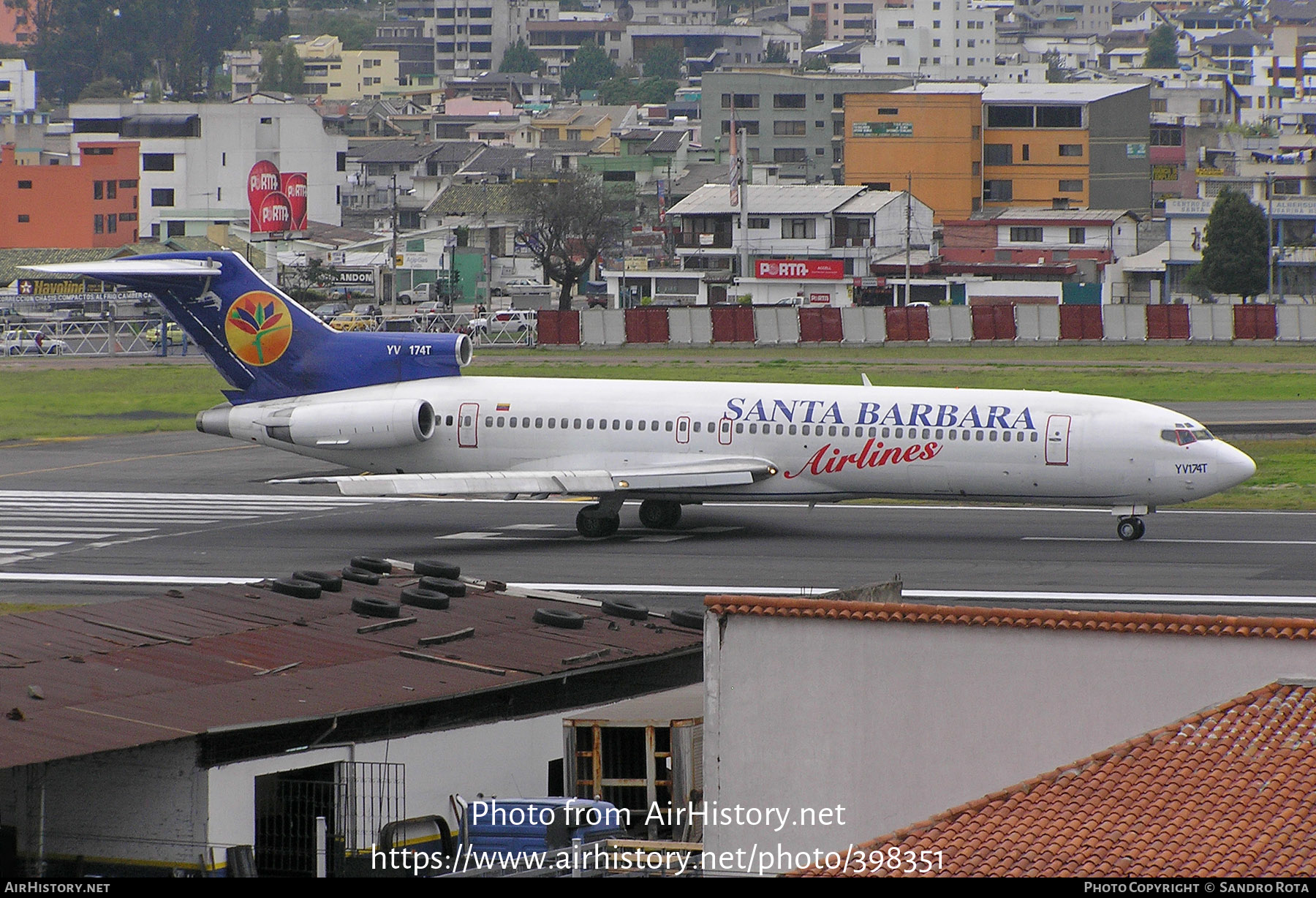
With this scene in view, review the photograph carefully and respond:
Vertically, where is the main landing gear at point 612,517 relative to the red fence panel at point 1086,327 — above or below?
below

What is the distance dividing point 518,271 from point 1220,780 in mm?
116546

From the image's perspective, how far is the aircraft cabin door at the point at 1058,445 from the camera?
116ft

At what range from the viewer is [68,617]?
22625 millimetres

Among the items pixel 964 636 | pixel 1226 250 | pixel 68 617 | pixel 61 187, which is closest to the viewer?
pixel 964 636

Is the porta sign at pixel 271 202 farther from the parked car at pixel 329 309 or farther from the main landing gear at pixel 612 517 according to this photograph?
the main landing gear at pixel 612 517

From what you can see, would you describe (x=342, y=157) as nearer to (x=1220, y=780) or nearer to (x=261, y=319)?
(x=261, y=319)

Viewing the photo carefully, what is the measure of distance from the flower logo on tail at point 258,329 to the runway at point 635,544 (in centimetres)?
396

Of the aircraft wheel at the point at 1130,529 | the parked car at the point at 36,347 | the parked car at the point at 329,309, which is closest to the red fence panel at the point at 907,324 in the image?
the parked car at the point at 329,309

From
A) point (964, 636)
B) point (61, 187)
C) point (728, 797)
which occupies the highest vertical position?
point (61, 187)

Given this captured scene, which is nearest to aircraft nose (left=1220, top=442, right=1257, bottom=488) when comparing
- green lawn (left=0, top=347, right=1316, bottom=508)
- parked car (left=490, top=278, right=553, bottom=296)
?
green lawn (left=0, top=347, right=1316, bottom=508)

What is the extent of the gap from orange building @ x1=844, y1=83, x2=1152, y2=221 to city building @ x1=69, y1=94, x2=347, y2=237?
45.2m

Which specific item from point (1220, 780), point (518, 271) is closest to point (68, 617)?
point (1220, 780)

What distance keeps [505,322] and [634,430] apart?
61677mm

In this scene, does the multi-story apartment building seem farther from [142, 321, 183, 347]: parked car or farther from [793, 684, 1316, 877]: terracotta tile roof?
[793, 684, 1316, 877]: terracotta tile roof
